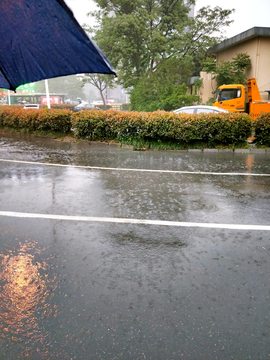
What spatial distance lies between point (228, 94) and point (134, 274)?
60.0ft

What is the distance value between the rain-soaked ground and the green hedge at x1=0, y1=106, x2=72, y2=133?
7.81m

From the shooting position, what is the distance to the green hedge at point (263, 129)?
11695mm

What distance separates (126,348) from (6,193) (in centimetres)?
446

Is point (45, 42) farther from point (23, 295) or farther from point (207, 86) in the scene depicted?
point (207, 86)

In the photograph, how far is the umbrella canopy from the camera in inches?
91.7

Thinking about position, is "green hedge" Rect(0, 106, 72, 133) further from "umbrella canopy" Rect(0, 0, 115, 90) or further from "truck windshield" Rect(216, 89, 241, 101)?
"umbrella canopy" Rect(0, 0, 115, 90)

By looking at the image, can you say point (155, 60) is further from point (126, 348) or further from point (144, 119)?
point (126, 348)

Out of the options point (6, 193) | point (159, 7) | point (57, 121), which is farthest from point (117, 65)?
point (6, 193)

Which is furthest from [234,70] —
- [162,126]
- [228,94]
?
[162,126]

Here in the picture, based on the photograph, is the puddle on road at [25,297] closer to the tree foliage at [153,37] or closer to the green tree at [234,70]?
the green tree at [234,70]

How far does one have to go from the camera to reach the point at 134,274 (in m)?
3.22

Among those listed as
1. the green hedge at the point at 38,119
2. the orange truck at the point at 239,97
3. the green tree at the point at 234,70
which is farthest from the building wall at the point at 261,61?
the green hedge at the point at 38,119

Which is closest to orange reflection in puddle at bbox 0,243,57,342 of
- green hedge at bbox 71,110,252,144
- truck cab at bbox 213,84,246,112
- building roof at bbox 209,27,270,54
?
green hedge at bbox 71,110,252,144

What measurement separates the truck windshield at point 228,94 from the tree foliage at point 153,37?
661 cm
